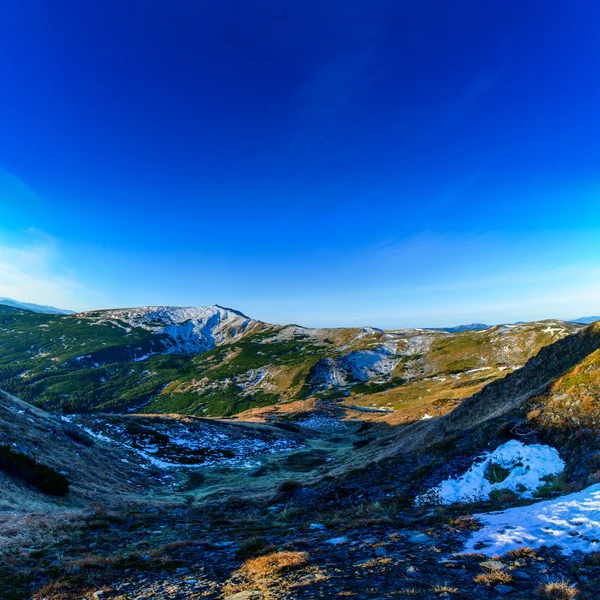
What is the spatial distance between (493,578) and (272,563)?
5.67m

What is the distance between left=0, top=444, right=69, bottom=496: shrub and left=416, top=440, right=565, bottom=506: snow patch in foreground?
24074 millimetres

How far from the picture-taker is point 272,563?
9734mm

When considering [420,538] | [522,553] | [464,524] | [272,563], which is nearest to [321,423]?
[464,524]

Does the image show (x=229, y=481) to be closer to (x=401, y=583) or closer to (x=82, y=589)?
(x=82, y=589)

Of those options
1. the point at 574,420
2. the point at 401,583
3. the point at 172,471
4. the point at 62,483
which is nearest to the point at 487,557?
the point at 401,583

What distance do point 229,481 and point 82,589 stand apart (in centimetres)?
3192

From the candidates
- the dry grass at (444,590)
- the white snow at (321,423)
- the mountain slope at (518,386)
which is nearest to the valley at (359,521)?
the dry grass at (444,590)

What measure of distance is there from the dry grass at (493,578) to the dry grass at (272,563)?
4.42 m

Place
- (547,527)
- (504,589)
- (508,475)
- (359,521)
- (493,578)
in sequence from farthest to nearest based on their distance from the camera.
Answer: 1. (508,475)
2. (359,521)
3. (547,527)
4. (493,578)
5. (504,589)

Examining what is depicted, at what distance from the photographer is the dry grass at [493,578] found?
7.48 metres

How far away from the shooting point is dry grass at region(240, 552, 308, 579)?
922cm

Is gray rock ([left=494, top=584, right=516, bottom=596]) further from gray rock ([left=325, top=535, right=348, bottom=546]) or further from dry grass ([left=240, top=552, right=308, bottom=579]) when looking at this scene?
gray rock ([left=325, top=535, right=348, bottom=546])

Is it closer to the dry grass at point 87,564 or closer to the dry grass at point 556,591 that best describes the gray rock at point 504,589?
the dry grass at point 556,591

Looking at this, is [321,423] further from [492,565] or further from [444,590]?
[444,590]
